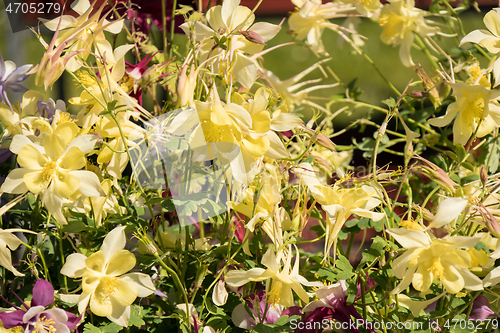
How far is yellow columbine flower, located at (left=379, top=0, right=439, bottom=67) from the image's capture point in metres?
0.88

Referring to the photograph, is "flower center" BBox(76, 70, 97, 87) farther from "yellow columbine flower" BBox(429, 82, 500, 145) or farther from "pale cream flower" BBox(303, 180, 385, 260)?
"yellow columbine flower" BBox(429, 82, 500, 145)

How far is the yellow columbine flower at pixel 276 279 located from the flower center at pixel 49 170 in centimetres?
24

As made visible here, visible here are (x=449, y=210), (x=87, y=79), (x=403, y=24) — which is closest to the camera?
(x=449, y=210)

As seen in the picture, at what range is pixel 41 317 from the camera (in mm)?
534

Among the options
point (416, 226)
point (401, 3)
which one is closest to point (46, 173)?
point (416, 226)

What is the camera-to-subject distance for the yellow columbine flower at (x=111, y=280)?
0.51m

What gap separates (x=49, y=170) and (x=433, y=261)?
465mm

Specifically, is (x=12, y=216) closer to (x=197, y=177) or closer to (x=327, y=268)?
(x=197, y=177)

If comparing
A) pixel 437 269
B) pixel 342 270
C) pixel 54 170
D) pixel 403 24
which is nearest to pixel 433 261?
pixel 437 269

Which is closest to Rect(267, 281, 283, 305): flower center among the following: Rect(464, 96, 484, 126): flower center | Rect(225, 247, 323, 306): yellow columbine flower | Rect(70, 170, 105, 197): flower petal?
Rect(225, 247, 323, 306): yellow columbine flower

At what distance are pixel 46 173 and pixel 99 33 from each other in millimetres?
202

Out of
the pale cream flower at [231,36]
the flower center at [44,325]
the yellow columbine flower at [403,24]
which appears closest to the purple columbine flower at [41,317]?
the flower center at [44,325]

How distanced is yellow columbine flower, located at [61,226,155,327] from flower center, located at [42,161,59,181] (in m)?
0.10

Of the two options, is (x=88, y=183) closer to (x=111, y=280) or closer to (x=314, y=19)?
(x=111, y=280)
